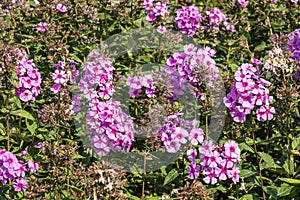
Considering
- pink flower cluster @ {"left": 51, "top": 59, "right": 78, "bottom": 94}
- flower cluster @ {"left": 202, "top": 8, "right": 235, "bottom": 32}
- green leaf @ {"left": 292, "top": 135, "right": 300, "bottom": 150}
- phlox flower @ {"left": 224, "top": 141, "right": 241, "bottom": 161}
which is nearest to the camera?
phlox flower @ {"left": 224, "top": 141, "right": 241, "bottom": 161}

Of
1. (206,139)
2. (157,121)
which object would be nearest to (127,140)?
(157,121)

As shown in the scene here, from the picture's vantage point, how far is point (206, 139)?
4.62 metres

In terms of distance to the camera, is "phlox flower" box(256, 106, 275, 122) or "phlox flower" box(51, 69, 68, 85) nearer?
"phlox flower" box(256, 106, 275, 122)

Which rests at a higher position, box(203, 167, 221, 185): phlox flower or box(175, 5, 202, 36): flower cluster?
box(175, 5, 202, 36): flower cluster

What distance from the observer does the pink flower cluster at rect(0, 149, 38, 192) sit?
4.38 m

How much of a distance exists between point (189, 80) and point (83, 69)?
0.89m

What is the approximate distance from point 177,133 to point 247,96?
536 mm

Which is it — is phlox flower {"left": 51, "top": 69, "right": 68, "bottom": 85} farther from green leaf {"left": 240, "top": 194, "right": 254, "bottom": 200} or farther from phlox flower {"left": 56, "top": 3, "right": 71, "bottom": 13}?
green leaf {"left": 240, "top": 194, "right": 254, "bottom": 200}

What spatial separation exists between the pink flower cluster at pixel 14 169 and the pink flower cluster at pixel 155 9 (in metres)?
1.88

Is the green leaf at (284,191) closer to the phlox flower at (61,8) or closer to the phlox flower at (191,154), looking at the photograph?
the phlox flower at (191,154)

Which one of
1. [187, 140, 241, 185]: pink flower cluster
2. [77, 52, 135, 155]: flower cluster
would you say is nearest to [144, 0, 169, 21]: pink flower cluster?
[77, 52, 135, 155]: flower cluster

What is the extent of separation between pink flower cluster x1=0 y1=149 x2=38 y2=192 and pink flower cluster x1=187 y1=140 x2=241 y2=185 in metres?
1.22

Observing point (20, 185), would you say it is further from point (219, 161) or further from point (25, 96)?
point (219, 161)

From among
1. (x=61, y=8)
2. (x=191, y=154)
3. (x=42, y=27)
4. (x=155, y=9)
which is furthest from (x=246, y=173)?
(x=61, y=8)
